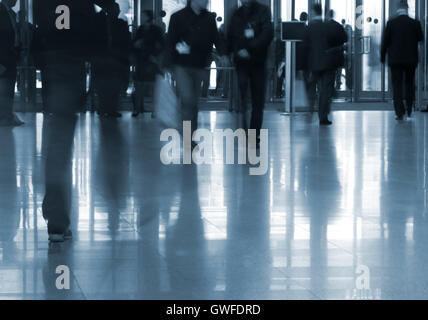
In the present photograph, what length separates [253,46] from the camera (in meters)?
9.96

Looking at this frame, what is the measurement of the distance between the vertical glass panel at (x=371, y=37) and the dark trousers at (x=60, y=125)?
17.3 m

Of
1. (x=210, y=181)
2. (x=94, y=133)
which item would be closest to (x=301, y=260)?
(x=210, y=181)

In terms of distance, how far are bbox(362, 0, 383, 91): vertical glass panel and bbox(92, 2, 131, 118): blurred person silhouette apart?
1685 centimetres

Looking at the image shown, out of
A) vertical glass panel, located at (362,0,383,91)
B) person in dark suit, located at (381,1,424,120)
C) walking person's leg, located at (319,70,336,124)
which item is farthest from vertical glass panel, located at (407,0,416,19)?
walking person's leg, located at (319,70,336,124)

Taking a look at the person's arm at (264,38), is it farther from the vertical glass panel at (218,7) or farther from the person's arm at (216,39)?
the vertical glass panel at (218,7)

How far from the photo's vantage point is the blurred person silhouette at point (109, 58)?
4867 mm

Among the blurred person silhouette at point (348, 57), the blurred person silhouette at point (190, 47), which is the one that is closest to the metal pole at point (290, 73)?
the blurred person silhouette at point (348, 57)

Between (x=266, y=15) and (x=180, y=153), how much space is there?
1847mm

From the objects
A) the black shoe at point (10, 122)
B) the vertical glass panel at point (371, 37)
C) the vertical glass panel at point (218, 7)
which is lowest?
the black shoe at point (10, 122)

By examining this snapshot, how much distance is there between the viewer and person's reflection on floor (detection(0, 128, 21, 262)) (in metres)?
4.73
